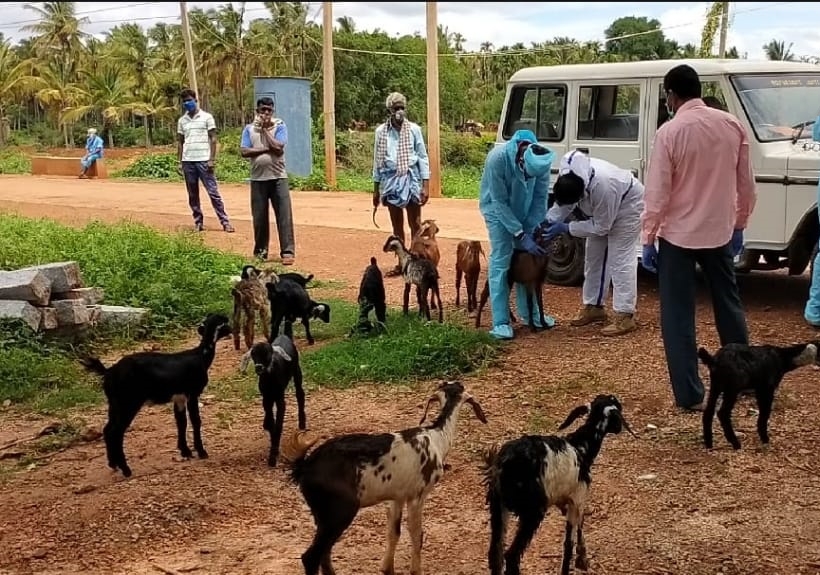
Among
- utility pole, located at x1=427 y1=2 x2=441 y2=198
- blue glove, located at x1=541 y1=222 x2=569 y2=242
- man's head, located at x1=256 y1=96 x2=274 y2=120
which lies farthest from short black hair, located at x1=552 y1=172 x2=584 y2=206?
utility pole, located at x1=427 y1=2 x2=441 y2=198

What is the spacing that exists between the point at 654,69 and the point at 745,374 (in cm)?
471

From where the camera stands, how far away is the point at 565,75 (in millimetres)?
9898

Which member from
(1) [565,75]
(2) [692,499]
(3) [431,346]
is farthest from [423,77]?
(2) [692,499]

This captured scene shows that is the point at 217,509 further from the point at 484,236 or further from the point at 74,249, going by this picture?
the point at 484,236

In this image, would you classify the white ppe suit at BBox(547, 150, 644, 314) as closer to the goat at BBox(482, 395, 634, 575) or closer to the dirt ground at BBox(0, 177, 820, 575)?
the dirt ground at BBox(0, 177, 820, 575)

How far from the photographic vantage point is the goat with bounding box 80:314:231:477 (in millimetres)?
5086

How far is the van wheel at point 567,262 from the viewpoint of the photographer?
10.2 meters

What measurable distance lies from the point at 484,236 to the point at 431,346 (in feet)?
23.9

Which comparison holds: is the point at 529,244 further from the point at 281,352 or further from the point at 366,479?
the point at 366,479

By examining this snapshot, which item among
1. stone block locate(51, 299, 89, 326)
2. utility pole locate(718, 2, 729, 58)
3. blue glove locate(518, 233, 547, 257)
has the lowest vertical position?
stone block locate(51, 299, 89, 326)

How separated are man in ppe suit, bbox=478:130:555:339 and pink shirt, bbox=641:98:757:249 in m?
1.62

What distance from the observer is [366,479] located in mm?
3754

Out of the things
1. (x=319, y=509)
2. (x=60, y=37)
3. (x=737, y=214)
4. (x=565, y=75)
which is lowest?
(x=319, y=509)

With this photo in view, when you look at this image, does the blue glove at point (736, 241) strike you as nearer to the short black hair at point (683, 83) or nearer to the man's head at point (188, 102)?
the short black hair at point (683, 83)
